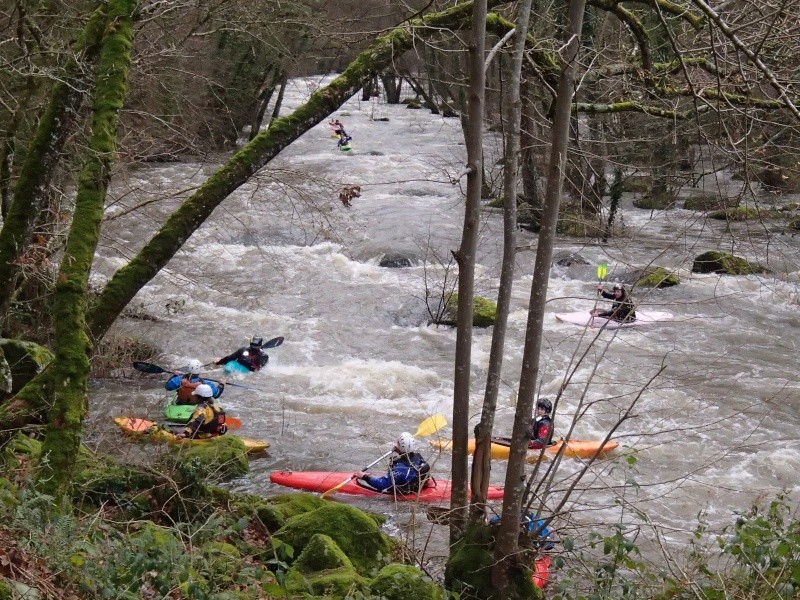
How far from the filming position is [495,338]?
4.30 meters

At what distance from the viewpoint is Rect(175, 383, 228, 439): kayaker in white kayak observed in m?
7.99

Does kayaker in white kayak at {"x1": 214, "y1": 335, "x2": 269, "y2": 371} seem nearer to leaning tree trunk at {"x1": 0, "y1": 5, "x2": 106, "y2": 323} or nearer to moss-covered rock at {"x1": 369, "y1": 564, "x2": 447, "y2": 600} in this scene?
leaning tree trunk at {"x1": 0, "y1": 5, "x2": 106, "y2": 323}

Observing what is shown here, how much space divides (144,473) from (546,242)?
9.07 ft

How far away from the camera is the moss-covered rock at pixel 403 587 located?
3.78m

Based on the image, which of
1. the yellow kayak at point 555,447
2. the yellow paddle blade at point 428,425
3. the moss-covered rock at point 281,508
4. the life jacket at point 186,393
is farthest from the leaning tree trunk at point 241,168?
the life jacket at point 186,393

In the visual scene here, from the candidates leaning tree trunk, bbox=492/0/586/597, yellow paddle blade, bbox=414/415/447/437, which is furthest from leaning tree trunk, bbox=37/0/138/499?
yellow paddle blade, bbox=414/415/447/437

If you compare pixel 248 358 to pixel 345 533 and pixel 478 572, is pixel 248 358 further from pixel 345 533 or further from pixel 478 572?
pixel 478 572

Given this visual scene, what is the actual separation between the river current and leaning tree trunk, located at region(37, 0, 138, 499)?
1.59 metres

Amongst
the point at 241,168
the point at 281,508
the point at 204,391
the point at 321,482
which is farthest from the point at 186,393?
the point at 241,168

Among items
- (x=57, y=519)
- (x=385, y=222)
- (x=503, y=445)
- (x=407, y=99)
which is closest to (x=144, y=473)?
(x=57, y=519)

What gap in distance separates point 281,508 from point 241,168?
7.44ft

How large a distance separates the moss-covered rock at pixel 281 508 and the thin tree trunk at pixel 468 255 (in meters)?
1.34

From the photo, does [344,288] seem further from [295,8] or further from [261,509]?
[261,509]

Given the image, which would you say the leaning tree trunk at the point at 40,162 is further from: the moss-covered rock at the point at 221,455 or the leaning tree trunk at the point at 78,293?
the moss-covered rock at the point at 221,455
